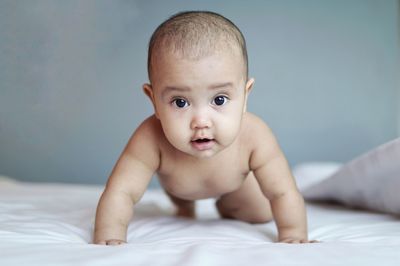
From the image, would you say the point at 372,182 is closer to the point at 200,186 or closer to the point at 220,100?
the point at 200,186

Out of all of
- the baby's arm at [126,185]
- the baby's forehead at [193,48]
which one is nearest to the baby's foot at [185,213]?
the baby's arm at [126,185]

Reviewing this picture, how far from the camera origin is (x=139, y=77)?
170cm

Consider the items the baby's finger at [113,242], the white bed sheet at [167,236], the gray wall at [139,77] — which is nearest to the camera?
the white bed sheet at [167,236]

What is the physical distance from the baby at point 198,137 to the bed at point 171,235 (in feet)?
0.22

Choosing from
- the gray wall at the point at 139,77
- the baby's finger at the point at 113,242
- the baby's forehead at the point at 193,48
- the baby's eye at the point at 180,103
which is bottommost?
the baby's finger at the point at 113,242

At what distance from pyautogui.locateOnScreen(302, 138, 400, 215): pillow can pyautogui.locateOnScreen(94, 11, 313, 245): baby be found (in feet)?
0.98

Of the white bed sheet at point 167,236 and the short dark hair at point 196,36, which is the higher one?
the short dark hair at point 196,36

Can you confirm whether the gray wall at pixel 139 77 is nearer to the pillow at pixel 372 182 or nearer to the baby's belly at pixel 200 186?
the baby's belly at pixel 200 186

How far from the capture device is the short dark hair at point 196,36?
3.24 feet

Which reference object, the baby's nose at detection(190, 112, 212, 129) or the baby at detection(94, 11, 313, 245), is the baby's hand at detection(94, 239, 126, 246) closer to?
the baby at detection(94, 11, 313, 245)

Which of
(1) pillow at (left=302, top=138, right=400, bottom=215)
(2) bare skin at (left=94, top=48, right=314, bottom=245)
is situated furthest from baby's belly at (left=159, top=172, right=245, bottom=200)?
(1) pillow at (left=302, top=138, right=400, bottom=215)

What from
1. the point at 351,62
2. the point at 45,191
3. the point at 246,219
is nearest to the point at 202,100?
the point at 246,219

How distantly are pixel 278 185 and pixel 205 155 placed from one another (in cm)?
20

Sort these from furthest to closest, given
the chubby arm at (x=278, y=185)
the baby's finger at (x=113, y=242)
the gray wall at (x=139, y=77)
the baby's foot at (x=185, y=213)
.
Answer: the baby's foot at (x=185, y=213)
the gray wall at (x=139, y=77)
the chubby arm at (x=278, y=185)
the baby's finger at (x=113, y=242)
